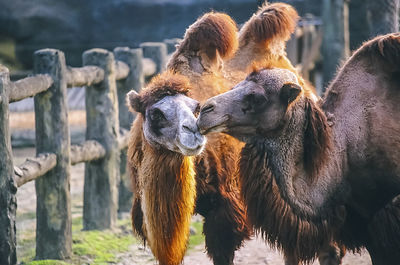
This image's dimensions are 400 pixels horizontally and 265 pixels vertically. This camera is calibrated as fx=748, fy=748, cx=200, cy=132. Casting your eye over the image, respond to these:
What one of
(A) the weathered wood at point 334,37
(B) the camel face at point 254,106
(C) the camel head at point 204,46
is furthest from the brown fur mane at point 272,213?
(A) the weathered wood at point 334,37

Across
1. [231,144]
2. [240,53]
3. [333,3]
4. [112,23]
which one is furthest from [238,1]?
[231,144]

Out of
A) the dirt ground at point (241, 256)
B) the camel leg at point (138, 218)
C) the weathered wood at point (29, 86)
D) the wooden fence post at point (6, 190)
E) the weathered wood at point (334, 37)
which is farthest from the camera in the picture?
the weathered wood at point (334, 37)

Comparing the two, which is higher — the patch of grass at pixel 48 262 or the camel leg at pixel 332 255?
the camel leg at pixel 332 255

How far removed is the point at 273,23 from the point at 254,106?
6.17 ft

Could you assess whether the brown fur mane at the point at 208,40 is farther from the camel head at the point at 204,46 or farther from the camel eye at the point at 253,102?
the camel eye at the point at 253,102

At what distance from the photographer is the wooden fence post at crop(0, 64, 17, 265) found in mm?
4910

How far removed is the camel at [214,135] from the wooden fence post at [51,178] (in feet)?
3.70

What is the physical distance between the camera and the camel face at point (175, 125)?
4.31 metres

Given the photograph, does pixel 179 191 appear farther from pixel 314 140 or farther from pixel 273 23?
pixel 273 23

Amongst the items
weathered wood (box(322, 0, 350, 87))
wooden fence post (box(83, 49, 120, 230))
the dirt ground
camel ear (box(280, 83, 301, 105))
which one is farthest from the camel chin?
weathered wood (box(322, 0, 350, 87))

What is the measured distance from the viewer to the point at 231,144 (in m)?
5.24

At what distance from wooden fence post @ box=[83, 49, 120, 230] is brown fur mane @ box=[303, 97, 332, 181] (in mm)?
3162

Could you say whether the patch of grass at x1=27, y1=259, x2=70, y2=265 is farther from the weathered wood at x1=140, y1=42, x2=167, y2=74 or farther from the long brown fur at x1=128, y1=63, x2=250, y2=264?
the weathered wood at x1=140, y1=42, x2=167, y2=74

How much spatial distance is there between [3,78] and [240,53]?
2.10 m
